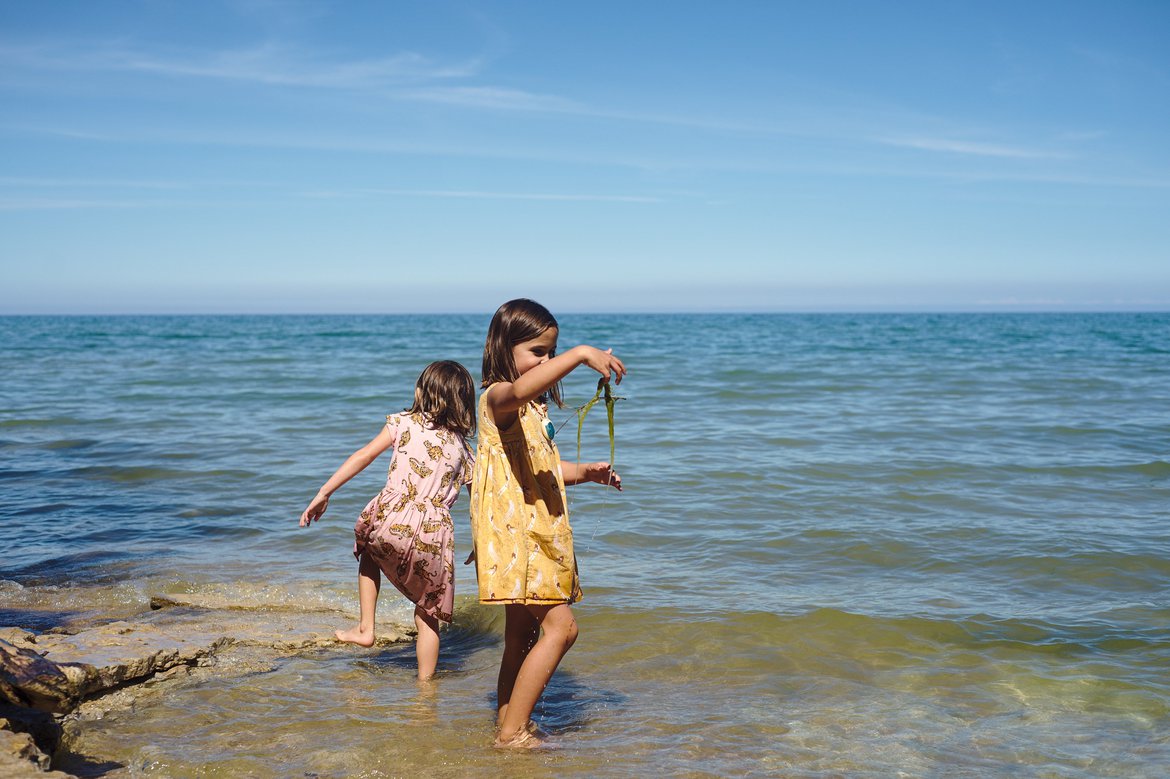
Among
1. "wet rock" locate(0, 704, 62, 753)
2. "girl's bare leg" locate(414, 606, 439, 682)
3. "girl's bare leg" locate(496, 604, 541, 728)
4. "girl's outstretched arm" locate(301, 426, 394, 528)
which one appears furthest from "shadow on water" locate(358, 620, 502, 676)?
"wet rock" locate(0, 704, 62, 753)

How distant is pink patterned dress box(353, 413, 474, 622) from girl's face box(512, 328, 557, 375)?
1.44 metres

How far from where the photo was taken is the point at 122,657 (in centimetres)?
425

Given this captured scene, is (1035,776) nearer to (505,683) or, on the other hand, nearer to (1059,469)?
(505,683)

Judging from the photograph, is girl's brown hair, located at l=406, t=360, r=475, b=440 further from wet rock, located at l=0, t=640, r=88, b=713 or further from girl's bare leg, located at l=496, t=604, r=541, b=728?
wet rock, located at l=0, t=640, r=88, b=713

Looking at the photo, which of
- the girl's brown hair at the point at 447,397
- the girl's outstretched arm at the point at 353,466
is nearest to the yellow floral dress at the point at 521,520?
the girl's brown hair at the point at 447,397

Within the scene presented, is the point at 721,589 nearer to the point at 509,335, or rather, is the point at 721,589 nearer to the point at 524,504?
the point at 524,504

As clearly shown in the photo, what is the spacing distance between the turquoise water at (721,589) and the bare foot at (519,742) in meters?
0.05

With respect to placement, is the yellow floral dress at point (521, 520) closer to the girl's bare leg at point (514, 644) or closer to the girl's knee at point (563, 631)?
the girl's knee at point (563, 631)

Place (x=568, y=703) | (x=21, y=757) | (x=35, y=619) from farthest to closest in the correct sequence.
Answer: (x=35, y=619), (x=568, y=703), (x=21, y=757)

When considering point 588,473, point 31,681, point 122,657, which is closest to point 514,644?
point 588,473

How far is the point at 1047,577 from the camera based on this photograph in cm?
620

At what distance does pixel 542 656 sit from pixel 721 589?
2.74 meters

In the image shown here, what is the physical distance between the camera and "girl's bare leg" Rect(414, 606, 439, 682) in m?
4.60

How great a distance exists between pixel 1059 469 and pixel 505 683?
7675 mm
